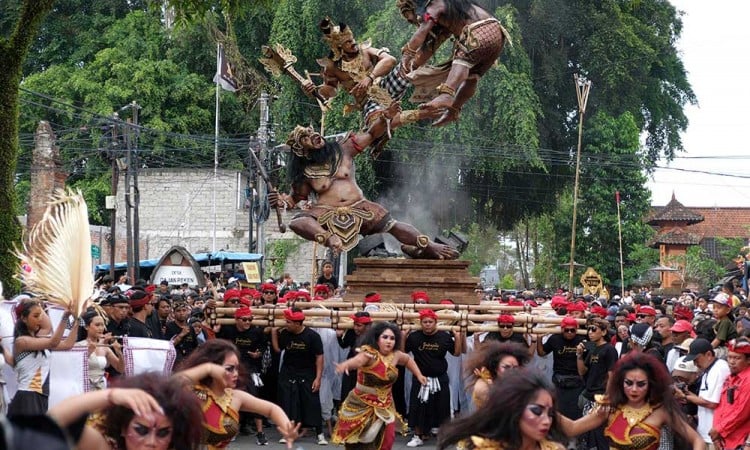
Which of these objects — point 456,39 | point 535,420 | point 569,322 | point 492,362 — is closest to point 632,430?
point 492,362

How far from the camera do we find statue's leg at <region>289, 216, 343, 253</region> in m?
15.6

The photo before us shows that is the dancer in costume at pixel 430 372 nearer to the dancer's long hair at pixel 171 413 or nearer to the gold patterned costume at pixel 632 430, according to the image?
the gold patterned costume at pixel 632 430

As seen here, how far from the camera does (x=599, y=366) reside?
41.0 ft

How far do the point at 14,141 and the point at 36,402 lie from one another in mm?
4028

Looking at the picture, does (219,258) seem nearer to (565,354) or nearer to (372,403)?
(565,354)

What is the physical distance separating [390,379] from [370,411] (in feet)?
1.08

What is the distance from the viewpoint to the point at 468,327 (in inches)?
523

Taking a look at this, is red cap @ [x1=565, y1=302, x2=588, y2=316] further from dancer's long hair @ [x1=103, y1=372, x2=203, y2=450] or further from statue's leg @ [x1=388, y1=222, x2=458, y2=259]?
dancer's long hair @ [x1=103, y1=372, x2=203, y2=450]

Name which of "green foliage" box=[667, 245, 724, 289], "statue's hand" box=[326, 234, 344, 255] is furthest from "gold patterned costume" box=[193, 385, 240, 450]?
"green foliage" box=[667, 245, 724, 289]

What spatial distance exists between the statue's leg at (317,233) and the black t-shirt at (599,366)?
4.13m

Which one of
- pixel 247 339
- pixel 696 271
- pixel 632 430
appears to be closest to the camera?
pixel 632 430

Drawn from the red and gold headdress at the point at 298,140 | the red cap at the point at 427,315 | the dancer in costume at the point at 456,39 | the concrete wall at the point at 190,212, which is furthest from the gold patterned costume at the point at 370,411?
the concrete wall at the point at 190,212

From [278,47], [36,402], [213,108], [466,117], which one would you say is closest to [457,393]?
[278,47]

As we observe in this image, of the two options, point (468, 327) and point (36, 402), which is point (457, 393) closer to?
point (468, 327)
